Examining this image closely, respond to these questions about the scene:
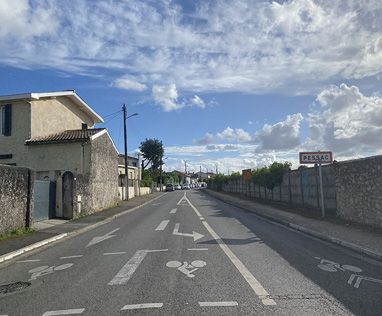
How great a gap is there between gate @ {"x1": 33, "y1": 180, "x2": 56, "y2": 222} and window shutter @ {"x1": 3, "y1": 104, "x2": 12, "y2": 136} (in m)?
8.45

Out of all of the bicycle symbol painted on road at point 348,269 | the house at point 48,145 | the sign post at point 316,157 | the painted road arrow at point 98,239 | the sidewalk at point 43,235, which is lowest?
the bicycle symbol painted on road at point 348,269

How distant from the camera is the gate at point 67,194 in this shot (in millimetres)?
21328

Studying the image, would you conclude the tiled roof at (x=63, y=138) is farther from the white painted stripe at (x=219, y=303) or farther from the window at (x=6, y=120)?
the white painted stripe at (x=219, y=303)

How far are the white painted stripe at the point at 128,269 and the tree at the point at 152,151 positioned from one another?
97.4 m

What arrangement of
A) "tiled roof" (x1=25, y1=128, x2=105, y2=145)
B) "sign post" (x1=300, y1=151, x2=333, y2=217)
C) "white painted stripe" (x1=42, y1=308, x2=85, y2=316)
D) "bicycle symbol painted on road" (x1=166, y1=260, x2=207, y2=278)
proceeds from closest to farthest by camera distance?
"white painted stripe" (x1=42, y1=308, x2=85, y2=316)
"bicycle symbol painted on road" (x1=166, y1=260, x2=207, y2=278)
"sign post" (x1=300, y1=151, x2=333, y2=217)
"tiled roof" (x1=25, y1=128, x2=105, y2=145)

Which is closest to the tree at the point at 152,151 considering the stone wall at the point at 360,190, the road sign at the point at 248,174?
the road sign at the point at 248,174

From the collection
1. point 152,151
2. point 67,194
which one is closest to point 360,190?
point 67,194

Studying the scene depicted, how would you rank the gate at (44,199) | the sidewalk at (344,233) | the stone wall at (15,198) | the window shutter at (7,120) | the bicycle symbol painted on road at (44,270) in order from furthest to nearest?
the window shutter at (7,120) → the gate at (44,199) → the stone wall at (15,198) → the sidewalk at (344,233) → the bicycle symbol painted on road at (44,270)

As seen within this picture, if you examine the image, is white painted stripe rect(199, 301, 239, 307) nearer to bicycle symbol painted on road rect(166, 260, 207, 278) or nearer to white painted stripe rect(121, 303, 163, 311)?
white painted stripe rect(121, 303, 163, 311)

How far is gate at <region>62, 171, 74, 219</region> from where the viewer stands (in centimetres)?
2133

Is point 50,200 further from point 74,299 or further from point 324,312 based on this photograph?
point 324,312

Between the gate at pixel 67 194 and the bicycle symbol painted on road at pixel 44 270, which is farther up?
the gate at pixel 67 194

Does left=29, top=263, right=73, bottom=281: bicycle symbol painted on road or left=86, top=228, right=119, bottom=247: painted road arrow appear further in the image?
left=86, top=228, right=119, bottom=247: painted road arrow

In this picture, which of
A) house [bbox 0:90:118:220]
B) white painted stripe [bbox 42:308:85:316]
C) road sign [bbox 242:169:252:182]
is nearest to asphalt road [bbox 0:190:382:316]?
white painted stripe [bbox 42:308:85:316]
